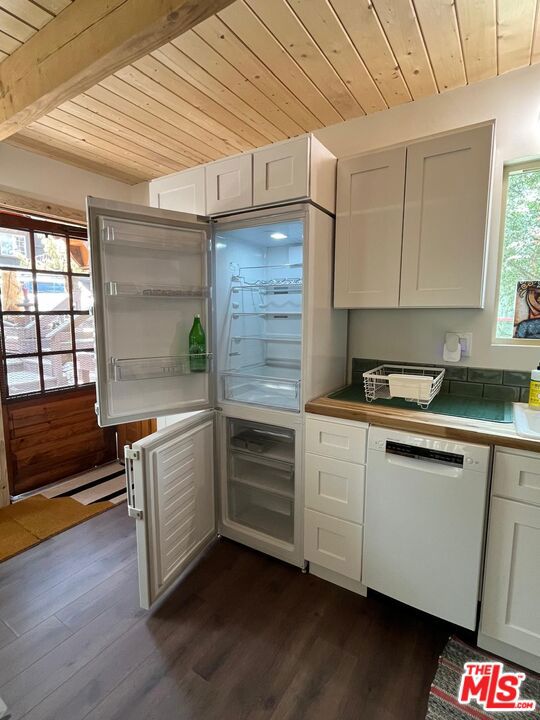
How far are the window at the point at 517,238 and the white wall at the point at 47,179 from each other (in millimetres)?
2841

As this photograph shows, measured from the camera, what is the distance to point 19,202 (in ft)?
7.86

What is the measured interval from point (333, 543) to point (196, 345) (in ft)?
3.96

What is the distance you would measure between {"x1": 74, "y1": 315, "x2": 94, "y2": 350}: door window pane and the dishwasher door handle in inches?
108

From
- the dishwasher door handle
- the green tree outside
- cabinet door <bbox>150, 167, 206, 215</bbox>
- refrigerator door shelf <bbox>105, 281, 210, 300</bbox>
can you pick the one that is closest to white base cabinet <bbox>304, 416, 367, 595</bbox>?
the dishwasher door handle

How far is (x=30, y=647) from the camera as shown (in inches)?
57.1

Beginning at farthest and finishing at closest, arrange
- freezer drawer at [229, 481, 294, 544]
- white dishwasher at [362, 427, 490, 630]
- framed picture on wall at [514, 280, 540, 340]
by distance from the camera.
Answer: freezer drawer at [229, 481, 294, 544] → framed picture on wall at [514, 280, 540, 340] → white dishwasher at [362, 427, 490, 630]

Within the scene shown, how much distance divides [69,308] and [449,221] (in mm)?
2967

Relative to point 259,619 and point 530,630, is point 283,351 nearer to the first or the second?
point 259,619

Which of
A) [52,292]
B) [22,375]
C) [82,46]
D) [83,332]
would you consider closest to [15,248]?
[52,292]

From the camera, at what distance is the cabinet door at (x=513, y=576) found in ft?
4.14

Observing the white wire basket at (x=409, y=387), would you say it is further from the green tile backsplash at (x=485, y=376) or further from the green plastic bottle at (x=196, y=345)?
the green plastic bottle at (x=196, y=345)

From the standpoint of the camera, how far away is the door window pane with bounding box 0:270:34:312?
8.74 feet

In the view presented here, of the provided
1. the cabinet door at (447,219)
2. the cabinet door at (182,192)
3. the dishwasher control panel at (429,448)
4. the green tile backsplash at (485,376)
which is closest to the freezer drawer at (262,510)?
the dishwasher control panel at (429,448)

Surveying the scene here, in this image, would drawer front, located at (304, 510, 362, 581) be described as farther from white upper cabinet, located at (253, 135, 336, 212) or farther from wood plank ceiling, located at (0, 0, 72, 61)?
wood plank ceiling, located at (0, 0, 72, 61)
